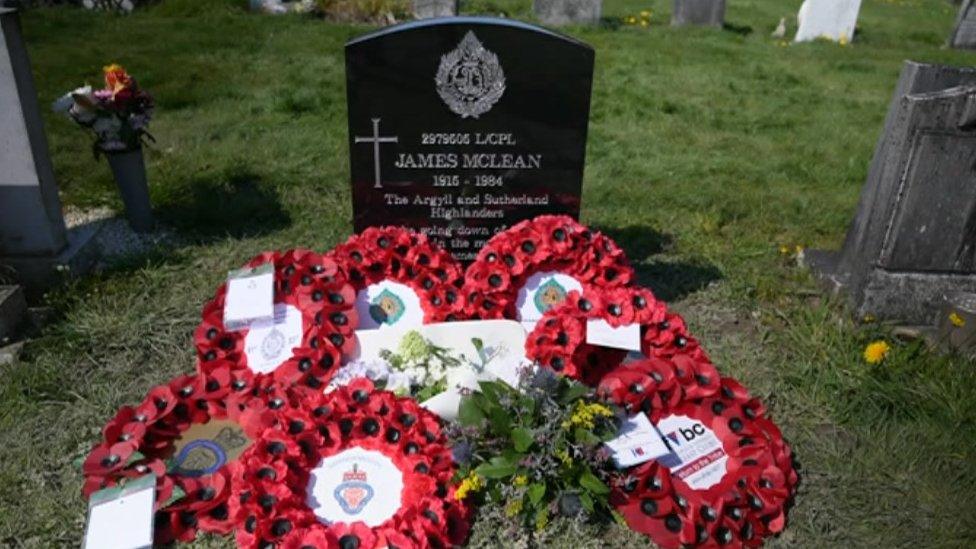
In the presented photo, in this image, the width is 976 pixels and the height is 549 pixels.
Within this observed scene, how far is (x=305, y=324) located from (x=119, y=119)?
86.4 inches

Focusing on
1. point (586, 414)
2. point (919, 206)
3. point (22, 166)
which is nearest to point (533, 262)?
point (586, 414)

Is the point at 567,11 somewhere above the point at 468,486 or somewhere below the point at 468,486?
above

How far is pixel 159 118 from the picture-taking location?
6.69m

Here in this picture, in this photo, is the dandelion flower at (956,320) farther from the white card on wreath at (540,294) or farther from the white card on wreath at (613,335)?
the white card on wreath at (540,294)

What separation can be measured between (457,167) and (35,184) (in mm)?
2236

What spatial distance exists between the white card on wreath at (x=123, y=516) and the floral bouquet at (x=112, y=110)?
259cm

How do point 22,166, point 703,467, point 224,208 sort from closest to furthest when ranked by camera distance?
1. point 703,467
2. point 22,166
3. point 224,208

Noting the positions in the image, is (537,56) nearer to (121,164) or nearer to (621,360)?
(621,360)

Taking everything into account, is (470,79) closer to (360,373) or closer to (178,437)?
(360,373)

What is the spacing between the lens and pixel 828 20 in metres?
10.9

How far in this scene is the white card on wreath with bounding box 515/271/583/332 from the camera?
136 inches

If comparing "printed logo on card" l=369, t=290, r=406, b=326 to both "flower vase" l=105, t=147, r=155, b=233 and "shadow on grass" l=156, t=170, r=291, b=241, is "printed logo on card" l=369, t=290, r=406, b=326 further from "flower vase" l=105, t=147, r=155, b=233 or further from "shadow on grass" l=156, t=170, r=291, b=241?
"flower vase" l=105, t=147, r=155, b=233

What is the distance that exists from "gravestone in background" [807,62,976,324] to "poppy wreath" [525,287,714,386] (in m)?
1.34

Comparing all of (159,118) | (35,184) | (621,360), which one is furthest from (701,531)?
(159,118)
